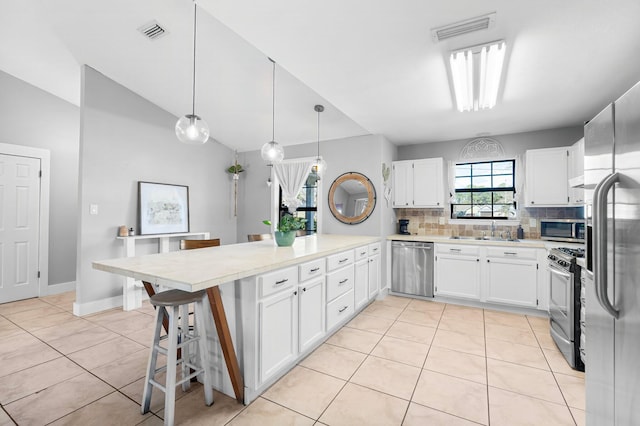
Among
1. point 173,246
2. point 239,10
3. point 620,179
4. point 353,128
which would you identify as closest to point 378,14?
point 239,10

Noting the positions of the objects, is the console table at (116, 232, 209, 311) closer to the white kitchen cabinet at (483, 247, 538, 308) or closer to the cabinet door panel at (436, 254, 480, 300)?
the cabinet door panel at (436, 254, 480, 300)

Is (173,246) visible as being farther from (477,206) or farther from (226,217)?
(477,206)

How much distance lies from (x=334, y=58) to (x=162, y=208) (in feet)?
11.5

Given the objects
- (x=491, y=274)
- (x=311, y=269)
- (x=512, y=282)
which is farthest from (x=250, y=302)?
(x=512, y=282)

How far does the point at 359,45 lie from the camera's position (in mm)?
2211

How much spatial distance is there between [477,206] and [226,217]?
4.35 m

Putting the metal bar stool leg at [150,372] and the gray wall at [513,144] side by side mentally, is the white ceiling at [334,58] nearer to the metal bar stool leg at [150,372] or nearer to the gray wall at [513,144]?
the gray wall at [513,144]

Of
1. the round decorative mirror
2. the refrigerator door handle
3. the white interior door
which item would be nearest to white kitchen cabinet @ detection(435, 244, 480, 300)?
the round decorative mirror

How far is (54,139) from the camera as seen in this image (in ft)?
14.7

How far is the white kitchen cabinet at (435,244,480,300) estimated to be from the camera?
3.92 m

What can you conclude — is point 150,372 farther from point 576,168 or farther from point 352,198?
point 576,168

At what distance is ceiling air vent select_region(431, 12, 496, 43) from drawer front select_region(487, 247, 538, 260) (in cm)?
273

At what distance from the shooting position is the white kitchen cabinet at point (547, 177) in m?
3.68

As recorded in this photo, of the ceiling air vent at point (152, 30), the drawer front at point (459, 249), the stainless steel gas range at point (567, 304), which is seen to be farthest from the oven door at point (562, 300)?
the ceiling air vent at point (152, 30)
